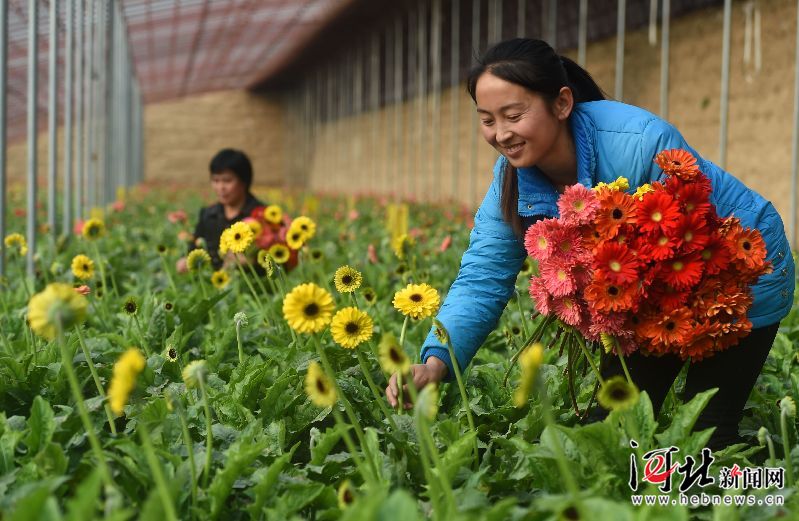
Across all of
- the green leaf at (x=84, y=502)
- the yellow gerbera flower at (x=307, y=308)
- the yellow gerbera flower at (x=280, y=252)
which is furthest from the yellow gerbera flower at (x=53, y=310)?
the yellow gerbera flower at (x=280, y=252)

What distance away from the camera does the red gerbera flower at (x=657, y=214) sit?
2.00 meters

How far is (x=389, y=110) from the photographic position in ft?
73.2

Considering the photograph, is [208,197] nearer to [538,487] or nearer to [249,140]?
[538,487]

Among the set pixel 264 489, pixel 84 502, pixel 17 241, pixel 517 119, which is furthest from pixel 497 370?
pixel 17 241

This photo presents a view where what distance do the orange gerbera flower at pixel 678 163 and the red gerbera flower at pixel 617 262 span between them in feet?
0.73

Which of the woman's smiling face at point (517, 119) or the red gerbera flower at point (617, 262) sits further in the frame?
the woman's smiling face at point (517, 119)

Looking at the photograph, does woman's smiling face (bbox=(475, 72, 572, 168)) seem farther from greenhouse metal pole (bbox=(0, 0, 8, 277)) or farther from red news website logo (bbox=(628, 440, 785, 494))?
greenhouse metal pole (bbox=(0, 0, 8, 277))

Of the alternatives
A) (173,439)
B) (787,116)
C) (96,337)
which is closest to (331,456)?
(173,439)

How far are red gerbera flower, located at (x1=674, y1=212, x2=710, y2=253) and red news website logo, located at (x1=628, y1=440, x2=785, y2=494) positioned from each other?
403 mm

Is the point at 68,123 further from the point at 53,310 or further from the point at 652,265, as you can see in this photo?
the point at 53,310

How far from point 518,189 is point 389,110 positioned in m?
20.1

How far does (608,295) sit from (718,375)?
1.51 feet

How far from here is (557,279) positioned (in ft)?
6.85

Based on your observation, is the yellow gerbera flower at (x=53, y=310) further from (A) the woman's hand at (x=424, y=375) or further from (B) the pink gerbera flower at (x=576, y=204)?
(B) the pink gerbera flower at (x=576, y=204)
